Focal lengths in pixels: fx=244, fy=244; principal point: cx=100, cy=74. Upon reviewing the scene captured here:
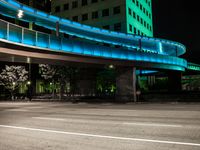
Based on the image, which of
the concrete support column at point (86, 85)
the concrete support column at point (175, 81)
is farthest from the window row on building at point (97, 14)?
the concrete support column at point (175, 81)

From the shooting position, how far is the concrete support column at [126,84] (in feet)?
116

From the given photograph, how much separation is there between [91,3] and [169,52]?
91.5 feet

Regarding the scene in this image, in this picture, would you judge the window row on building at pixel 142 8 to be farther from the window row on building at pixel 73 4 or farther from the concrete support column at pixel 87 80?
the concrete support column at pixel 87 80

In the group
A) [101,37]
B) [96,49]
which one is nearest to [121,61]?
[96,49]

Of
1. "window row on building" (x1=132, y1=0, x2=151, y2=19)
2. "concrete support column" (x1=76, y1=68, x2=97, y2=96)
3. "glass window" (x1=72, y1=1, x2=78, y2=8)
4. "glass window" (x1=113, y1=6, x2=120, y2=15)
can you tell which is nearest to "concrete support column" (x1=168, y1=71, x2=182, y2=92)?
"concrete support column" (x1=76, y1=68, x2=97, y2=96)

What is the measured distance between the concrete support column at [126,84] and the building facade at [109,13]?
31.5 meters

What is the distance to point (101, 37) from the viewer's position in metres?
55.6

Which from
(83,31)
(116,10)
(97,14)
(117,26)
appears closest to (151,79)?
(117,26)

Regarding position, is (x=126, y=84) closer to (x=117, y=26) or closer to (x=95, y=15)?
(x=117, y=26)

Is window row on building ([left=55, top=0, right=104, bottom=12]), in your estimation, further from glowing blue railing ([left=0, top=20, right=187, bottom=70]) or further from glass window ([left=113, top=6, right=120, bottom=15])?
glowing blue railing ([left=0, top=20, right=187, bottom=70])

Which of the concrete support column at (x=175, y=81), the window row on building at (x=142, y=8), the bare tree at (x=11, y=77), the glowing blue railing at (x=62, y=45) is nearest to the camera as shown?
the glowing blue railing at (x=62, y=45)

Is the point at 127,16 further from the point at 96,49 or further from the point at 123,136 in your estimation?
the point at 123,136

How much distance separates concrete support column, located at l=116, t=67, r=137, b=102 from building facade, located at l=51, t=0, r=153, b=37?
31.5 meters

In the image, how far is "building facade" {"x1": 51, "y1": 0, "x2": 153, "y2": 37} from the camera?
220 feet
